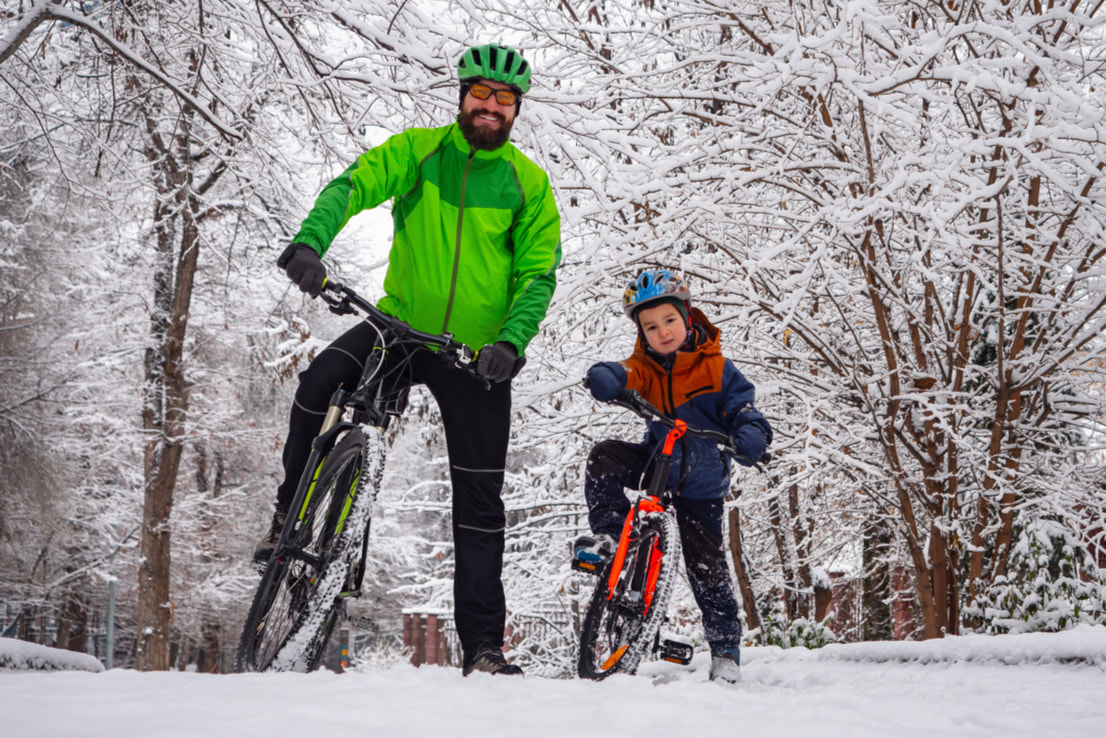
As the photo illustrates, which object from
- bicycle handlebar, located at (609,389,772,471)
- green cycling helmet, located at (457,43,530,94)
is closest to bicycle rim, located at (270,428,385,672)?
bicycle handlebar, located at (609,389,772,471)

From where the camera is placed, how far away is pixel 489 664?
3.03 m

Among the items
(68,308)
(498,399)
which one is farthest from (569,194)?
(68,308)

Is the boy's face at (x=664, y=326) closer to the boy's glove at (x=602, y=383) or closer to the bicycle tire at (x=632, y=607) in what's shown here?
the boy's glove at (x=602, y=383)

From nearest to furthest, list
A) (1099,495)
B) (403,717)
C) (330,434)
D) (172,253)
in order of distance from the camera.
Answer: (403,717)
(330,434)
(1099,495)
(172,253)

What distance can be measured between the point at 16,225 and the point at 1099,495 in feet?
46.9

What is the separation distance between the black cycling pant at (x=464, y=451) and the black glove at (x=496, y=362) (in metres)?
0.28

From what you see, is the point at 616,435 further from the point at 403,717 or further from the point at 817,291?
the point at 403,717

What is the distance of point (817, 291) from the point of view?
617cm

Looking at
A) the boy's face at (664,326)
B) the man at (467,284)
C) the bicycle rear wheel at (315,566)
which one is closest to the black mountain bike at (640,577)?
the boy's face at (664,326)

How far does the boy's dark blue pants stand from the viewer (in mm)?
3914

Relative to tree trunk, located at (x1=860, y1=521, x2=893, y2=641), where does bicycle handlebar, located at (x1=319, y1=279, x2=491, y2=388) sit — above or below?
above

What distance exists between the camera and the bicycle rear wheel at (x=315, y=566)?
305 cm

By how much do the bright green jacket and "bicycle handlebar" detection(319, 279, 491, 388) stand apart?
196mm

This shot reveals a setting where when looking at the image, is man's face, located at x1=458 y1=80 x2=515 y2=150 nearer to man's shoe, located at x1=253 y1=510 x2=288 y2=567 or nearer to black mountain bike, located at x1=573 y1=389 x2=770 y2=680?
black mountain bike, located at x1=573 y1=389 x2=770 y2=680
